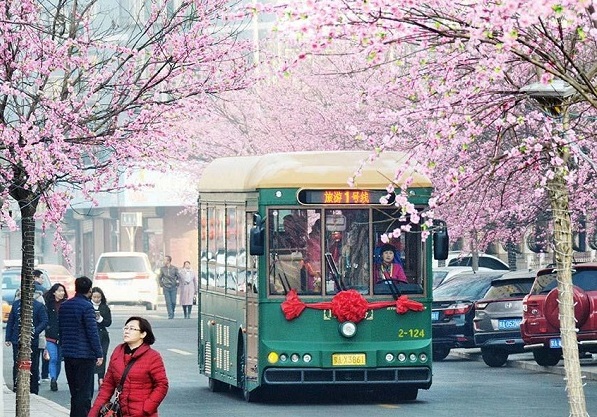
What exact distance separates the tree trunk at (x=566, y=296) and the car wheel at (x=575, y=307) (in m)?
12.3

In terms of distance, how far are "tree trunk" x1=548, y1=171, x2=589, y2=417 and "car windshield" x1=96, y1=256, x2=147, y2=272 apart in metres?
42.1

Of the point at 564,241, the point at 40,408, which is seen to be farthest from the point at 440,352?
the point at 564,241

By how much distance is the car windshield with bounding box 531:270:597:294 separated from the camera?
26.5 metres

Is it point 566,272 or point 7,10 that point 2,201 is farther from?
point 566,272

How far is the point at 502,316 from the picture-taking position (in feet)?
98.4

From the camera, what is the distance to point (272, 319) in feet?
71.1

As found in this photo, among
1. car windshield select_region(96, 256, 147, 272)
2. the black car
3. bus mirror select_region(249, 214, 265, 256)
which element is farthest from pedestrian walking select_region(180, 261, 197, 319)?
bus mirror select_region(249, 214, 265, 256)

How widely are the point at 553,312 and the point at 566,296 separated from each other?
1306 centimetres

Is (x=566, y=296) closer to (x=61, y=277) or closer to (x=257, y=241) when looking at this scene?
(x=257, y=241)

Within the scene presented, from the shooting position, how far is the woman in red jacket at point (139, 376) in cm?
1250

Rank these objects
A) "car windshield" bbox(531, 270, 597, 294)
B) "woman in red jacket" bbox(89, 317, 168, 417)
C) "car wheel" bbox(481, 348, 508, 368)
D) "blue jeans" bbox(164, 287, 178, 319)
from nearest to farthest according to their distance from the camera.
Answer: "woman in red jacket" bbox(89, 317, 168, 417)
"car windshield" bbox(531, 270, 597, 294)
"car wheel" bbox(481, 348, 508, 368)
"blue jeans" bbox(164, 287, 178, 319)

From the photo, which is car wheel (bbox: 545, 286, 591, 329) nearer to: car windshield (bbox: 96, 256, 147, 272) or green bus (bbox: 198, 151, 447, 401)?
green bus (bbox: 198, 151, 447, 401)

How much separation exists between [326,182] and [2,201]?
5.04 metres

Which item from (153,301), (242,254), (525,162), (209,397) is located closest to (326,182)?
(242,254)
